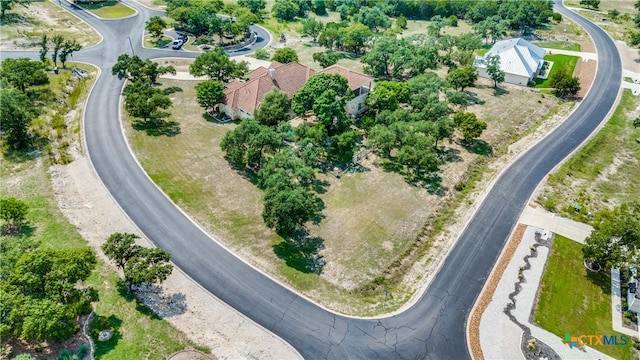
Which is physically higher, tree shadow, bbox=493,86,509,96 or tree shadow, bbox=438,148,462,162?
tree shadow, bbox=493,86,509,96

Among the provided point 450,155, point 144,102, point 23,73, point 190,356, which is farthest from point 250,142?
point 23,73

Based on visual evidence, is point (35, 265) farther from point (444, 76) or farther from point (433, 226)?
point (444, 76)

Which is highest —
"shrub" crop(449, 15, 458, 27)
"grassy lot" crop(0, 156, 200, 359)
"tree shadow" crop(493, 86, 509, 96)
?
"shrub" crop(449, 15, 458, 27)

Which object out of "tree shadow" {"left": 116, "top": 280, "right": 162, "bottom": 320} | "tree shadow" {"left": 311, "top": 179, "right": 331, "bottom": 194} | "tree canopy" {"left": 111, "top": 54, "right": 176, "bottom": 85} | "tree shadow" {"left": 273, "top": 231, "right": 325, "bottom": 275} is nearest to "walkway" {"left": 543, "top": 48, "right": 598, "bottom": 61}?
"tree shadow" {"left": 311, "top": 179, "right": 331, "bottom": 194}

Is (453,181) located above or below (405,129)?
below

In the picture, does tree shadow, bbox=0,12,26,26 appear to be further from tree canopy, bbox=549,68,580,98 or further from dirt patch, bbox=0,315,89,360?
tree canopy, bbox=549,68,580,98

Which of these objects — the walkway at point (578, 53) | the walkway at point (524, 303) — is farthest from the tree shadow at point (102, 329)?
the walkway at point (578, 53)

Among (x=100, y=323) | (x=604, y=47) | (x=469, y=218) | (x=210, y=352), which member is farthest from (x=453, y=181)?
(x=604, y=47)
